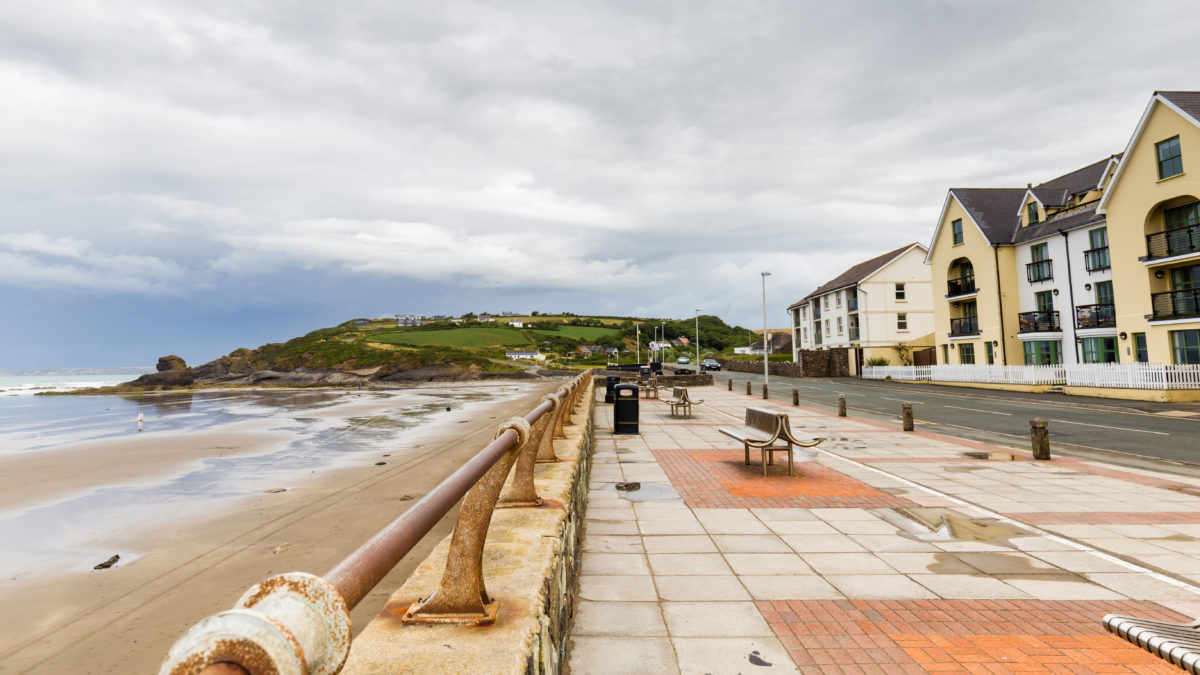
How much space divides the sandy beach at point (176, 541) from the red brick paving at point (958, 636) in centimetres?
390

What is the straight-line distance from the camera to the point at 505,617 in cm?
221

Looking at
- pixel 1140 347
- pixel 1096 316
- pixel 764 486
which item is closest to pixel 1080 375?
pixel 1140 347

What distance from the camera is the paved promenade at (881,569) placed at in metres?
3.37

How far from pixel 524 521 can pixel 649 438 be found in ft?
29.9

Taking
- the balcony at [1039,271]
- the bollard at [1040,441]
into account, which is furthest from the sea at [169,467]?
the balcony at [1039,271]

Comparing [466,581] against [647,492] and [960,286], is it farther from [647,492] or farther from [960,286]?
[960,286]

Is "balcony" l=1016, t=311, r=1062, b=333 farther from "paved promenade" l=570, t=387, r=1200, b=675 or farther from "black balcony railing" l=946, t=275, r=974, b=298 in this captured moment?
"paved promenade" l=570, t=387, r=1200, b=675

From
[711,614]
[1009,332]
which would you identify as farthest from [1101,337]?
[711,614]

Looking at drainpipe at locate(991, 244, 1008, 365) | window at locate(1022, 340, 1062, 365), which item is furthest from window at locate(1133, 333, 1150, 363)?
drainpipe at locate(991, 244, 1008, 365)

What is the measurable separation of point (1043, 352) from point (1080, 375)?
23.4 ft

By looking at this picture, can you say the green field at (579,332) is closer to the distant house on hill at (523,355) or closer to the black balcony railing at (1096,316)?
the distant house on hill at (523,355)

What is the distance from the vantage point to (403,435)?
64.9 feet

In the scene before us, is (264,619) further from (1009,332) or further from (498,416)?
(1009,332)

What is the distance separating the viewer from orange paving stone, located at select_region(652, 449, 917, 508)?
6.73 m
